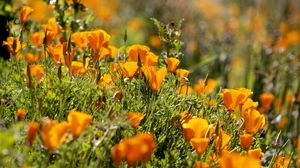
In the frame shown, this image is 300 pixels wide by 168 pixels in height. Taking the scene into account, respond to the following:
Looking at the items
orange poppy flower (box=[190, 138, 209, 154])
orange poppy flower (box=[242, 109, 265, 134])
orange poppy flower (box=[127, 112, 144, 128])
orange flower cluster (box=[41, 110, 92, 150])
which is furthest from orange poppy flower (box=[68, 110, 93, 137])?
orange poppy flower (box=[242, 109, 265, 134])

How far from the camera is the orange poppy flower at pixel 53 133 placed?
1.74 m

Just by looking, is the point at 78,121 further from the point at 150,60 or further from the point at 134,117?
the point at 150,60

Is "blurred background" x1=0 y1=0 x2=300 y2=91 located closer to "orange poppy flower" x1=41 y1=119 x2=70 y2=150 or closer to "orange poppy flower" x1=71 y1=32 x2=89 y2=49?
"orange poppy flower" x1=71 y1=32 x2=89 y2=49

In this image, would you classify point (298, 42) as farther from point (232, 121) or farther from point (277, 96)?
point (232, 121)

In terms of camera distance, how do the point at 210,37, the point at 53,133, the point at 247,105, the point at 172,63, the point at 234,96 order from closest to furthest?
the point at 53,133, the point at 234,96, the point at 247,105, the point at 172,63, the point at 210,37

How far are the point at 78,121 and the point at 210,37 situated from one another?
5799 mm

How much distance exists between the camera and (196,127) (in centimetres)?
206

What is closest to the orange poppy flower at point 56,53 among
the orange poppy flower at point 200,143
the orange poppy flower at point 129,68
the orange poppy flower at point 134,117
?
the orange poppy flower at point 129,68

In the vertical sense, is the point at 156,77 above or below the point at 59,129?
above

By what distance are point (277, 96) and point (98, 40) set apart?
2797 mm

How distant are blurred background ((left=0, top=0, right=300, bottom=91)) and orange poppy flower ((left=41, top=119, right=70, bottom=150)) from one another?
1.31m

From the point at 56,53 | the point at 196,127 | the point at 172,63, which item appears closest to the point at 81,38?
the point at 56,53

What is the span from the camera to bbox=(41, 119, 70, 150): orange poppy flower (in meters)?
1.74

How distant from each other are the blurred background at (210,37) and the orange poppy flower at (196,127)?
2.84 ft
